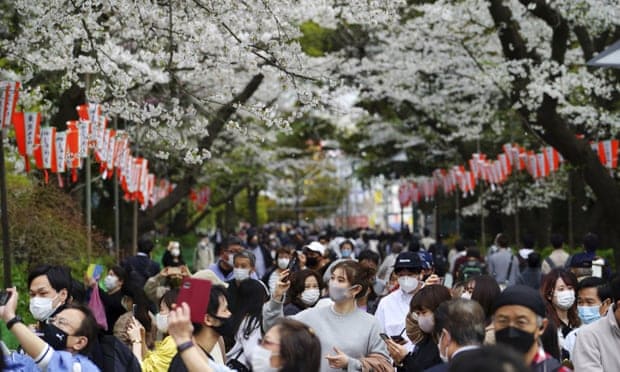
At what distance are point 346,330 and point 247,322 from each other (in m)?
1.02

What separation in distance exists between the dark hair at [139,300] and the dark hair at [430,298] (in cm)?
277

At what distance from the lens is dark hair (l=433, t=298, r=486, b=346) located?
5133 millimetres

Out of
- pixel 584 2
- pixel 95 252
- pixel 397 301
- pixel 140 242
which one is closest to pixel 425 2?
pixel 584 2

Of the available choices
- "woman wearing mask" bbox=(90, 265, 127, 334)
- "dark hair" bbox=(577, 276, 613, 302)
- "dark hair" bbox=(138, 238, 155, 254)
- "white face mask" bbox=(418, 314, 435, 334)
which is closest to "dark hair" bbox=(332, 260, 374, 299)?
"white face mask" bbox=(418, 314, 435, 334)

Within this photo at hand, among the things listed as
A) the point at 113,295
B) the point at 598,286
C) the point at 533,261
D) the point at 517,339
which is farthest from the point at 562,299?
the point at 533,261

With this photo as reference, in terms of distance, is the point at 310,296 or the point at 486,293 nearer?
the point at 486,293

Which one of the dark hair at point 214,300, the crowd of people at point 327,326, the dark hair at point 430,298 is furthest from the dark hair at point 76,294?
the dark hair at point 430,298

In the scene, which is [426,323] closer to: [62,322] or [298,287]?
[62,322]

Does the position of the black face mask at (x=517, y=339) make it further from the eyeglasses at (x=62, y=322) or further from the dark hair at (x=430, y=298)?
the eyeglasses at (x=62, y=322)

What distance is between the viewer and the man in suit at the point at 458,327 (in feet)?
16.7

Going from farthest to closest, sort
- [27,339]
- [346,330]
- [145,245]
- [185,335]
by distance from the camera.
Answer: [145,245] → [346,330] → [27,339] → [185,335]

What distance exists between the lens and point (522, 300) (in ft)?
15.6

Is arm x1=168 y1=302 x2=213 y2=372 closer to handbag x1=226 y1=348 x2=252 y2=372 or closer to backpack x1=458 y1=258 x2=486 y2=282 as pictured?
handbag x1=226 y1=348 x2=252 y2=372

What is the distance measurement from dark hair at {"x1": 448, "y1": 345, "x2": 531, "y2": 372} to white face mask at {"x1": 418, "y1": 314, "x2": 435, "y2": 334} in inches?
109
